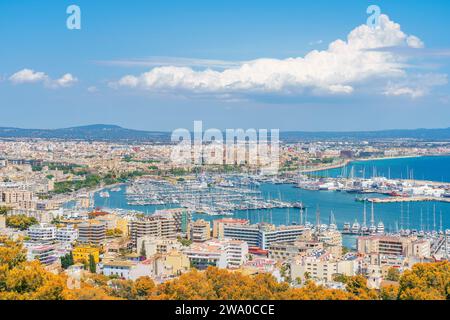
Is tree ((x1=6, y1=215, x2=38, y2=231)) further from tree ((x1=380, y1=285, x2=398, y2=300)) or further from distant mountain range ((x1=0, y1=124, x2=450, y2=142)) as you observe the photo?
distant mountain range ((x1=0, y1=124, x2=450, y2=142))

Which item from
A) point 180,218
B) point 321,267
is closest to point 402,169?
point 180,218

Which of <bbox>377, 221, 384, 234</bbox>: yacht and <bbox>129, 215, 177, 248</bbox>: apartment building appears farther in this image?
<bbox>377, 221, 384, 234</bbox>: yacht

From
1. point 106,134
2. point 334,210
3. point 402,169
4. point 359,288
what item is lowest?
point 334,210

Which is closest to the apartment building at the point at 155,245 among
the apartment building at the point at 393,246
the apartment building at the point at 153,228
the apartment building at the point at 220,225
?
the apartment building at the point at 153,228

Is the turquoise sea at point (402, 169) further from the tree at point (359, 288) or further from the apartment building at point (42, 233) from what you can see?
the tree at point (359, 288)

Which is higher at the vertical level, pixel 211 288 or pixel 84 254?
pixel 211 288

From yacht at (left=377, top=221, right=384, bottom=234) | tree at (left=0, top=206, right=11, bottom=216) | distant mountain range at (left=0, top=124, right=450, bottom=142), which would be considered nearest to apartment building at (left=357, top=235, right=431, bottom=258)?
yacht at (left=377, top=221, right=384, bottom=234)

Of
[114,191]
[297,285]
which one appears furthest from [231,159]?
[297,285]

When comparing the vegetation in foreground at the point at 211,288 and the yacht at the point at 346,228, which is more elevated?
the vegetation in foreground at the point at 211,288

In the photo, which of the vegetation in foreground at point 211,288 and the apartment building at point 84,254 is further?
the apartment building at point 84,254

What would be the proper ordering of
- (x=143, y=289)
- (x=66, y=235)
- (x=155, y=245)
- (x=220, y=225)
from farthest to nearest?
(x=220, y=225) → (x=66, y=235) → (x=155, y=245) → (x=143, y=289)

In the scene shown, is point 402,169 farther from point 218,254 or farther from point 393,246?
point 218,254
